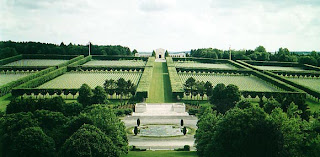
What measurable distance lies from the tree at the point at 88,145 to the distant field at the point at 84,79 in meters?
41.6

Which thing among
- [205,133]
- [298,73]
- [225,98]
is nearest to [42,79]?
[225,98]

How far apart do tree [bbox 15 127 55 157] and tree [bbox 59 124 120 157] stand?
216cm

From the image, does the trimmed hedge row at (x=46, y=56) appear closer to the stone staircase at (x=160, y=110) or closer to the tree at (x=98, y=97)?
the stone staircase at (x=160, y=110)

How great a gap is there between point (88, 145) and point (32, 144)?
194 inches

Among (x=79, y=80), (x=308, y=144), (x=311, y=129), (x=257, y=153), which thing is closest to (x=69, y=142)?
(x=257, y=153)

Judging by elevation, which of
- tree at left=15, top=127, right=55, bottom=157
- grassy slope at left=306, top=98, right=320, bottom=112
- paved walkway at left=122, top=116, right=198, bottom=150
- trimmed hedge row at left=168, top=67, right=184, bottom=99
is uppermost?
trimmed hedge row at left=168, top=67, right=184, bottom=99

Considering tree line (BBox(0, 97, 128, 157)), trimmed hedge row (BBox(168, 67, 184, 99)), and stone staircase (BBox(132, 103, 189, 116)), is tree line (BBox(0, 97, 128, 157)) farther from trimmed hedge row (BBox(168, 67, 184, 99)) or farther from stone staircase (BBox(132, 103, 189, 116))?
trimmed hedge row (BBox(168, 67, 184, 99))

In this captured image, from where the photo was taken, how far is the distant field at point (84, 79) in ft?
212

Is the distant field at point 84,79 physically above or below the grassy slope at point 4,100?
above

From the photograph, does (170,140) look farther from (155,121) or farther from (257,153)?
(257,153)

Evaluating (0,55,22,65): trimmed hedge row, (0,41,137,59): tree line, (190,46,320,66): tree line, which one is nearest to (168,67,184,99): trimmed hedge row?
(0,55,22,65): trimmed hedge row

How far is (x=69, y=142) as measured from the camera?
70.9 ft

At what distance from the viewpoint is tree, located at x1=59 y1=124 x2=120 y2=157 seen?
20844 mm

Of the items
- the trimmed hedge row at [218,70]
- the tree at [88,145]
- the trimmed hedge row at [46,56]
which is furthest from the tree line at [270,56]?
the tree at [88,145]
